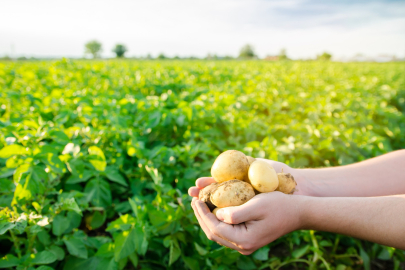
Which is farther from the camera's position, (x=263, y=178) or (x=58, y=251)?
(x=58, y=251)

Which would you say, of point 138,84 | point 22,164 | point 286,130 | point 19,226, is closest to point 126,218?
point 19,226

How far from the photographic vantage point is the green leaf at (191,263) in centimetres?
157

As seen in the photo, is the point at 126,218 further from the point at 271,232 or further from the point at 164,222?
the point at 271,232

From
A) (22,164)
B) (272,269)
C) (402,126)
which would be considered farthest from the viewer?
(402,126)

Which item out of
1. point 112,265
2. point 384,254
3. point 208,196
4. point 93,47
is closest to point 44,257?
point 112,265

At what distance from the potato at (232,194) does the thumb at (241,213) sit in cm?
7

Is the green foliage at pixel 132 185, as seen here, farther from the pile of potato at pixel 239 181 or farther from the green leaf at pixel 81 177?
the pile of potato at pixel 239 181

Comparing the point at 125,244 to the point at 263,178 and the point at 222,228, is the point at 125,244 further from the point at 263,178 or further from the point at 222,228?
the point at 263,178

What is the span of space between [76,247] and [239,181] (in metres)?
1.04

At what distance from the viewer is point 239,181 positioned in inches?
49.6

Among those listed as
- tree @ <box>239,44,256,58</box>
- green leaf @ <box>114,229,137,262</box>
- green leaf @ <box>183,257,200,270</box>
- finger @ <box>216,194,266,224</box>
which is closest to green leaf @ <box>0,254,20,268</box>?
green leaf @ <box>114,229,137,262</box>

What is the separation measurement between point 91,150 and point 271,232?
49.0 inches

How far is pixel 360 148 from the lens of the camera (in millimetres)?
2643

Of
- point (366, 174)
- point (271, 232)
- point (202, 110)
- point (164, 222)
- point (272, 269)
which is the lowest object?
point (272, 269)
